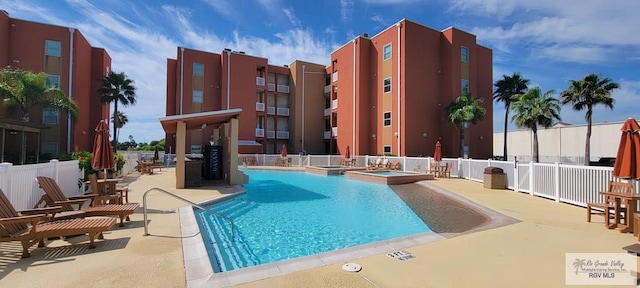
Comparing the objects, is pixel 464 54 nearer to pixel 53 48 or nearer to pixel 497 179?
pixel 497 179

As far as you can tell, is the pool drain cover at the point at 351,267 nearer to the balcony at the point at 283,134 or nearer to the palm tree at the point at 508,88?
the palm tree at the point at 508,88

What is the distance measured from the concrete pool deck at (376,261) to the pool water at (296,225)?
0.93 meters

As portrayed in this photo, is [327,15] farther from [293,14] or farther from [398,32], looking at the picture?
[398,32]

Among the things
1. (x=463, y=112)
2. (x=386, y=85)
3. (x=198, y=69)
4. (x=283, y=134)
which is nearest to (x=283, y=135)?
(x=283, y=134)

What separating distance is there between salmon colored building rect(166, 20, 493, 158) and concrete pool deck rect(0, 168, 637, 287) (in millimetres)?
17538

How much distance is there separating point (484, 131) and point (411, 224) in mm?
25206

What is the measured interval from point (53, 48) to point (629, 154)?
32.5 metres

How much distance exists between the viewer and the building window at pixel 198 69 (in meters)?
32.8

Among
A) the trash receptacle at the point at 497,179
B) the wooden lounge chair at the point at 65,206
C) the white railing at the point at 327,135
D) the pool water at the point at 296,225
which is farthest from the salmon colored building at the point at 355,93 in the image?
the wooden lounge chair at the point at 65,206

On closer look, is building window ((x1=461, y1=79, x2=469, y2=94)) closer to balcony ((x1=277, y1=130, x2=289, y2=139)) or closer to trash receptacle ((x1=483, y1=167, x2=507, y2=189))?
trash receptacle ((x1=483, y1=167, x2=507, y2=189))

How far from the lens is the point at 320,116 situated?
122ft

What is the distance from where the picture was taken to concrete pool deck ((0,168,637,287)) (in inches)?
141

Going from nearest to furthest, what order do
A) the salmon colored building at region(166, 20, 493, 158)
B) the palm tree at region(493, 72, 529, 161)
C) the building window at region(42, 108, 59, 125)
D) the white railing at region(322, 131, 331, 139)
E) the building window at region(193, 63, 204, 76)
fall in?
the building window at region(42, 108, 59, 125) < the salmon colored building at region(166, 20, 493, 158) < the palm tree at region(493, 72, 529, 161) < the building window at region(193, 63, 204, 76) < the white railing at region(322, 131, 331, 139)

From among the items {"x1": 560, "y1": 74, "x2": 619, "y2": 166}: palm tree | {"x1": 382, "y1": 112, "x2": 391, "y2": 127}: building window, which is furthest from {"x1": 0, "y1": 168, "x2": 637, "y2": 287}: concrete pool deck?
{"x1": 560, "y1": 74, "x2": 619, "y2": 166}: palm tree
